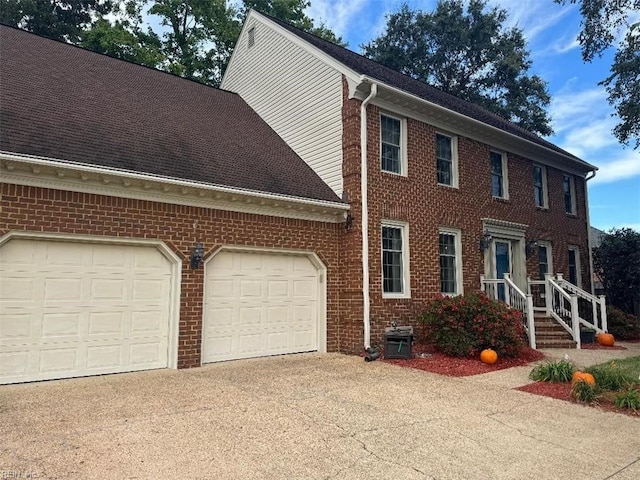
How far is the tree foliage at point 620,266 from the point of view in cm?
1605

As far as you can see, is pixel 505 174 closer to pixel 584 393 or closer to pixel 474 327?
pixel 474 327

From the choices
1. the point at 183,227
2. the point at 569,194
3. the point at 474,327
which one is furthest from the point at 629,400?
the point at 569,194

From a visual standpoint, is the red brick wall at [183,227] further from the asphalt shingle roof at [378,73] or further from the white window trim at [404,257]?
the asphalt shingle roof at [378,73]

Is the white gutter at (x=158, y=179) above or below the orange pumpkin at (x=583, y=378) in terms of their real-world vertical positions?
above

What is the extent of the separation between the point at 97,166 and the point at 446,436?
19.6 feet

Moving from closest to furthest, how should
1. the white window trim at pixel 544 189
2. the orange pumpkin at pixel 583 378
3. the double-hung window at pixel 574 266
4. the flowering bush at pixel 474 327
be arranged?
the orange pumpkin at pixel 583 378, the flowering bush at pixel 474 327, the white window trim at pixel 544 189, the double-hung window at pixel 574 266

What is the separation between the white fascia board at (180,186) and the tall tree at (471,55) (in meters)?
21.6

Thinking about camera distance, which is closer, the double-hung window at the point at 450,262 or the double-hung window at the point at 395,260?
the double-hung window at the point at 395,260

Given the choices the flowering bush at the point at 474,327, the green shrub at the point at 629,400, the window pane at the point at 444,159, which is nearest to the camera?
the green shrub at the point at 629,400

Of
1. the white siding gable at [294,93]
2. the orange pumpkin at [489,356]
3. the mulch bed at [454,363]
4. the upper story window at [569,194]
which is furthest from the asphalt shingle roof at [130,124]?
the upper story window at [569,194]

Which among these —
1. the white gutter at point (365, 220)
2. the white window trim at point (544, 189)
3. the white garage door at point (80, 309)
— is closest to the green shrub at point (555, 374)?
the white gutter at point (365, 220)

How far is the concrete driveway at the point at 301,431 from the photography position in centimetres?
373

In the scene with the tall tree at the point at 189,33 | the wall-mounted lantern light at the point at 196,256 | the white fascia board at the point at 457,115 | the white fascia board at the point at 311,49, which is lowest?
the wall-mounted lantern light at the point at 196,256

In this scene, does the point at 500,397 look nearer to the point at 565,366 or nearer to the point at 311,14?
the point at 565,366
